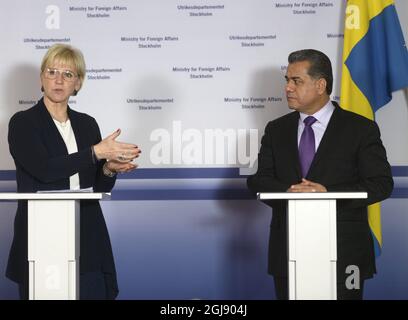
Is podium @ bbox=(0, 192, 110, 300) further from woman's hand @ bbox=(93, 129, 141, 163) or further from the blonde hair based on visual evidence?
the blonde hair

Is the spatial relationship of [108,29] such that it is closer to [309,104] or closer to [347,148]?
[309,104]

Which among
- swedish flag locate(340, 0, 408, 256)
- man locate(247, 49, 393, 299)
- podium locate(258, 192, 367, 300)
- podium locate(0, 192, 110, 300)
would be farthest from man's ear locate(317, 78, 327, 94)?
podium locate(0, 192, 110, 300)

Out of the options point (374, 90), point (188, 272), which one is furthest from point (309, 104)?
point (188, 272)

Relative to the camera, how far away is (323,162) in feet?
14.0

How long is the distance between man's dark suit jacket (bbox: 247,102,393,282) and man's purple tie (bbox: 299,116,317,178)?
0.11 feet

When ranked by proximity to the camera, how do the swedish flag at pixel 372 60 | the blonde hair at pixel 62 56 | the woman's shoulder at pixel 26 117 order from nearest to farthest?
the woman's shoulder at pixel 26 117 < the blonde hair at pixel 62 56 < the swedish flag at pixel 372 60

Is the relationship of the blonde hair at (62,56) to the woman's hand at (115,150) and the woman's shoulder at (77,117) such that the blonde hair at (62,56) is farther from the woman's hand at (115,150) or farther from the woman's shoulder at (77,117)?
the woman's hand at (115,150)

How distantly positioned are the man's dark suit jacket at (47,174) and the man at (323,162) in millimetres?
879

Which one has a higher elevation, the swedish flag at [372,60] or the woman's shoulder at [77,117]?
the swedish flag at [372,60]

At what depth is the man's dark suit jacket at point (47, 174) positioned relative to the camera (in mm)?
3902

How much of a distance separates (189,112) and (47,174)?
192cm

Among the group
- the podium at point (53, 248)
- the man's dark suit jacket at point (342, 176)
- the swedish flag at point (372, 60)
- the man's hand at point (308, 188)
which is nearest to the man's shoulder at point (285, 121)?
the man's dark suit jacket at point (342, 176)

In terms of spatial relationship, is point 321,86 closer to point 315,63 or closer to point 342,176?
point 315,63

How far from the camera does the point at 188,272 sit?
5.72 metres
